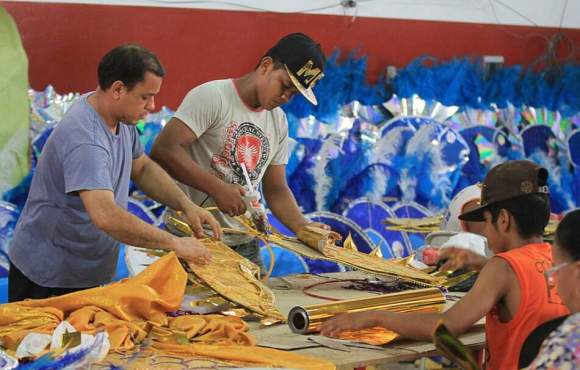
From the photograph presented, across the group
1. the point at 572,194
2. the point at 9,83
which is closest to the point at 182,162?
the point at 9,83

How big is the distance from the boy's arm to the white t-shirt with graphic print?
1081 mm

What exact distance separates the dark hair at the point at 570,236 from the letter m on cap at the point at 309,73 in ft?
5.44

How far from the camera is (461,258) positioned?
11.3 feet

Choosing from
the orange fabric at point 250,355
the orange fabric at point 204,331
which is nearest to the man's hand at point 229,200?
the orange fabric at point 204,331

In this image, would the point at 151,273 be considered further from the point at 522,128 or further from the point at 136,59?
the point at 522,128

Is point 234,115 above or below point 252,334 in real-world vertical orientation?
above

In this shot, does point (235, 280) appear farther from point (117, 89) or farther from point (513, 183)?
point (513, 183)

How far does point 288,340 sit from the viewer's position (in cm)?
286

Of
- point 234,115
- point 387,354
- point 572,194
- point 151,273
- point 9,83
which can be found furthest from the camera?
point 572,194

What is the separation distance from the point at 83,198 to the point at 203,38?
2.95m

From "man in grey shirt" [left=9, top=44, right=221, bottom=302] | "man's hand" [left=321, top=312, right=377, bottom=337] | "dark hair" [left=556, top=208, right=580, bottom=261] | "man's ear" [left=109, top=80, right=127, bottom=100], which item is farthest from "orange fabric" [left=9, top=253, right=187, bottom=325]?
"dark hair" [left=556, top=208, right=580, bottom=261]

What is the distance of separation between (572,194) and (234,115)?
4.29 m

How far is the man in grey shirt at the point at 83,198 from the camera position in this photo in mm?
3086

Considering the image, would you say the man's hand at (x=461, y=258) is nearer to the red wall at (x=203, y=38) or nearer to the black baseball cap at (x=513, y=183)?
the black baseball cap at (x=513, y=183)
